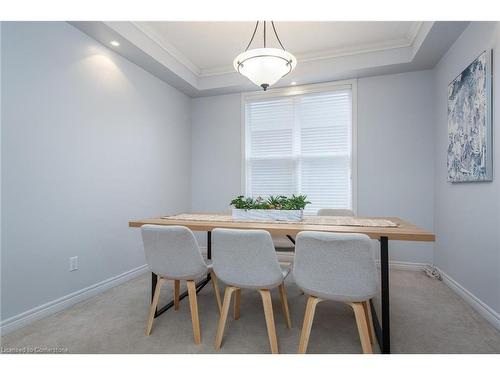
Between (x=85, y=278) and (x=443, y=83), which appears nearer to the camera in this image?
(x=85, y=278)

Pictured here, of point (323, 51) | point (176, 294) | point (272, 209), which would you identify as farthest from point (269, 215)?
point (323, 51)

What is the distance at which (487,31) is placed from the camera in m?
2.08

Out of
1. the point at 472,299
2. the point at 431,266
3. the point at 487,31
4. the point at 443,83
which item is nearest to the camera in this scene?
the point at 487,31

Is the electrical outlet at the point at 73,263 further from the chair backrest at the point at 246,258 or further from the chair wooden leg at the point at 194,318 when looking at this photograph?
the chair backrest at the point at 246,258

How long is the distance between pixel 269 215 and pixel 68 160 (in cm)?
180

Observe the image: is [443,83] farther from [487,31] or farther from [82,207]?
[82,207]

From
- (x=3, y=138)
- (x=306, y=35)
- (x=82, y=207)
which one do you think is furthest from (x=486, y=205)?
(x=3, y=138)

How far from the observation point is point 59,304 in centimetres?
221

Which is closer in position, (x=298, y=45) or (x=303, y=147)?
(x=298, y=45)

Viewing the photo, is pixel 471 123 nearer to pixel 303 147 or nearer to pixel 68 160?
pixel 303 147

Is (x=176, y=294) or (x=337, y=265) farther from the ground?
(x=337, y=265)

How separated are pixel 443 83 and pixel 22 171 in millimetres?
4065

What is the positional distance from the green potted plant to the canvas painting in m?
1.44

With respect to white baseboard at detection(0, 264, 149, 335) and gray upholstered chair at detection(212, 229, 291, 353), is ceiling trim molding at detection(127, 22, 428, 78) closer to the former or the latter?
gray upholstered chair at detection(212, 229, 291, 353)
